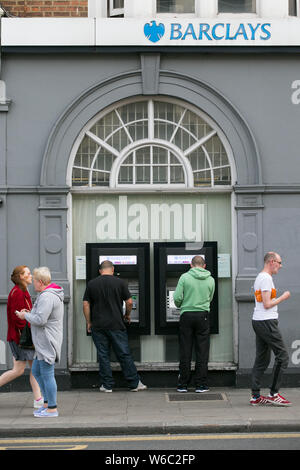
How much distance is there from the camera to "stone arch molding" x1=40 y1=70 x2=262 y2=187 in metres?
10.9

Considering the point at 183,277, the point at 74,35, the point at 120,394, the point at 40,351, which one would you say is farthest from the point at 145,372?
the point at 74,35

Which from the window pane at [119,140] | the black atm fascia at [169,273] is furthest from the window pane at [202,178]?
the window pane at [119,140]

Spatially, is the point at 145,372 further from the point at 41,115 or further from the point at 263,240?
the point at 41,115

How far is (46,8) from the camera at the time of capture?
441 inches

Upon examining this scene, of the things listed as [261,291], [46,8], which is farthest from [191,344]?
[46,8]

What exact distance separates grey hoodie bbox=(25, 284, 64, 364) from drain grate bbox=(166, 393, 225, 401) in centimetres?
200

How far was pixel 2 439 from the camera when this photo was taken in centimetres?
823

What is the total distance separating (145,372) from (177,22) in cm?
500

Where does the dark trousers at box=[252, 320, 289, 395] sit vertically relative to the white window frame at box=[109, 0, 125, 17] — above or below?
below

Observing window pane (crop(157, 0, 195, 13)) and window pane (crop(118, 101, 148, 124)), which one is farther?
window pane (crop(157, 0, 195, 13))

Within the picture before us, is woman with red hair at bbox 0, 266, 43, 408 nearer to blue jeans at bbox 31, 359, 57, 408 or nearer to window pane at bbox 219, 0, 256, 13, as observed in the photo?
blue jeans at bbox 31, 359, 57, 408

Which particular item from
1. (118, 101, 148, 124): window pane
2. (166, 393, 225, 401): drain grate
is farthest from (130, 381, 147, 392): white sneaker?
(118, 101, 148, 124): window pane

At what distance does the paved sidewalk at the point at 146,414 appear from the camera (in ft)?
27.5

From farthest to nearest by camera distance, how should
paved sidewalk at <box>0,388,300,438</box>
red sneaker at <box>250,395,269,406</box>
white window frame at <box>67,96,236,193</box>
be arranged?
white window frame at <box>67,96,236,193</box> → red sneaker at <box>250,395,269,406</box> → paved sidewalk at <box>0,388,300,438</box>
